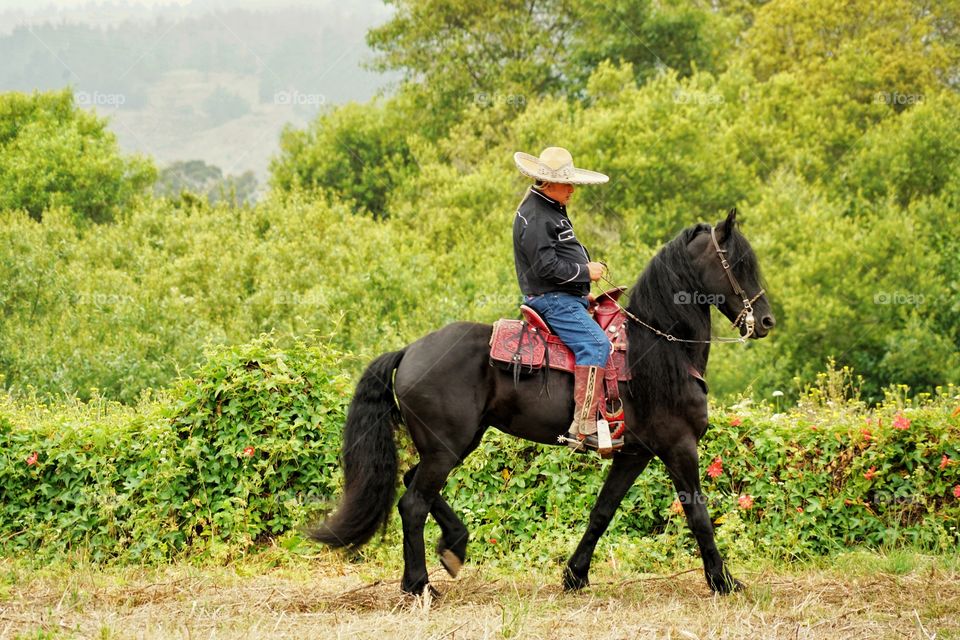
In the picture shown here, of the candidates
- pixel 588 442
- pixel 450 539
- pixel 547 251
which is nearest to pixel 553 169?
pixel 547 251

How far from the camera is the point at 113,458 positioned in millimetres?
9781

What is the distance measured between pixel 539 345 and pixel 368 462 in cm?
152

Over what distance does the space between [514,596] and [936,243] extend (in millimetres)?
27556

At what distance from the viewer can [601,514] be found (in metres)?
7.89

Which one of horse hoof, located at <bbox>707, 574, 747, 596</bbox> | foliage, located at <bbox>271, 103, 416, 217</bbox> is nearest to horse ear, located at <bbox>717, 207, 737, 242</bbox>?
horse hoof, located at <bbox>707, 574, 747, 596</bbox>

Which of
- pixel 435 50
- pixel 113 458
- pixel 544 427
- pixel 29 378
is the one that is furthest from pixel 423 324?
pixel 435 50

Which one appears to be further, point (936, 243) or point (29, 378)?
point (936, 243)

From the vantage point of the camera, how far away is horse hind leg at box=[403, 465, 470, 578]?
296 inches

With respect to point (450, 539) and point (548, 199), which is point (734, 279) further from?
point (450, 539)

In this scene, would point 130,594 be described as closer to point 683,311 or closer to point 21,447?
point 21,447

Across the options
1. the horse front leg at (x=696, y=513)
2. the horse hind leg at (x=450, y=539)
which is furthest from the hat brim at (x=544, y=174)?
the horse hind leg at (x=450, y=539)

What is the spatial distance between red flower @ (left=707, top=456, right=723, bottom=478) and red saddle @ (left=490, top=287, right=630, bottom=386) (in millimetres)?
2095

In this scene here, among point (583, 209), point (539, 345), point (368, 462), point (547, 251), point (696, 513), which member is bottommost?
point (696, 513)

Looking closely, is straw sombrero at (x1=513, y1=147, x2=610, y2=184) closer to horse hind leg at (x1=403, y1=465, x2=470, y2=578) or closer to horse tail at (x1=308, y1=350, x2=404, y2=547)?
horse tail at (x1=308, y1=350, x2=404, y2=547)
